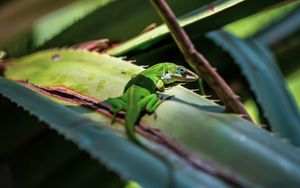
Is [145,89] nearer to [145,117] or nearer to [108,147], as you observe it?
[145,117]

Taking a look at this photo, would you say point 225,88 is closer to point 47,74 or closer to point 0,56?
point 47,74

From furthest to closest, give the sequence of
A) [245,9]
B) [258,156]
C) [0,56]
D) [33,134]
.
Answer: [0,56] → [33,134] → [245,9] → [258,156]

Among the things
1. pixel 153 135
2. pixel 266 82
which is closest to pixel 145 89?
pixel 266 82

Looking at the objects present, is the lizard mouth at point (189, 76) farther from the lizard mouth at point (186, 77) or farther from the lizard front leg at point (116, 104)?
the lizard front leg at point (116, 104)

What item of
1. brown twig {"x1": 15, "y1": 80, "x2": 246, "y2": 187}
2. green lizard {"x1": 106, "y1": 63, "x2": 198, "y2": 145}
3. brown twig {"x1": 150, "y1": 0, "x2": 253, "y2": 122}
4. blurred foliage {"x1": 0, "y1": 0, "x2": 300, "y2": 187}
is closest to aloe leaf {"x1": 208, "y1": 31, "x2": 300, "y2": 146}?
blurred foliage {"x1": 0, "y1": 0, "x2": 300, "y2": 187}

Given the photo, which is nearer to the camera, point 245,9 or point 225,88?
point 225,88

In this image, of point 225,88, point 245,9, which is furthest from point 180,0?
point 225,88
